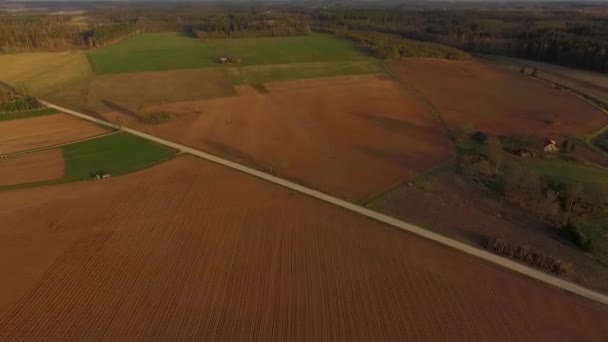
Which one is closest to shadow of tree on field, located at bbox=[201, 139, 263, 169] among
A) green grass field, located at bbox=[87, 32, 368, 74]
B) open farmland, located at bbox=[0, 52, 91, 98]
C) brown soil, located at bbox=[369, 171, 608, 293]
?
brown soil, located at bbox=[369, 171, 608, 293]

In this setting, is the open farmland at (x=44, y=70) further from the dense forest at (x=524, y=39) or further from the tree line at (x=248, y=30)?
the dense forest at (x=524, y=39)

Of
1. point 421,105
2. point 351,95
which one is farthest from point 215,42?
point 421,105

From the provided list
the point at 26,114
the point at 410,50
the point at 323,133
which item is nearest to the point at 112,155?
the point at 26,114

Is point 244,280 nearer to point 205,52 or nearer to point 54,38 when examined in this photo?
Result: point 205,52

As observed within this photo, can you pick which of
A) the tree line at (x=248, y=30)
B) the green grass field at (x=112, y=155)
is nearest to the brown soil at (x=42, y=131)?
the green grass field at (x=112, y=155)

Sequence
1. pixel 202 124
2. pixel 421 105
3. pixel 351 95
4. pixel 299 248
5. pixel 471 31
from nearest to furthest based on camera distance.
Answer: pixel 299 248
pixel 202 124
pixel 421 105
pixel 351 95
pixel 471 31

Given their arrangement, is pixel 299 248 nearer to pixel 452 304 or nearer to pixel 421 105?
pixel 452 304
